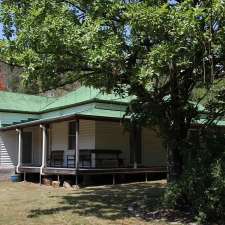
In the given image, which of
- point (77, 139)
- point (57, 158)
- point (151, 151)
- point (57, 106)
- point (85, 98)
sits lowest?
point (57, 158)

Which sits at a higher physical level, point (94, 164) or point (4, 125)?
point (4, 125)

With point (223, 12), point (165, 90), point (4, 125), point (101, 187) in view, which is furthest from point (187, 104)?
point (4, 125)

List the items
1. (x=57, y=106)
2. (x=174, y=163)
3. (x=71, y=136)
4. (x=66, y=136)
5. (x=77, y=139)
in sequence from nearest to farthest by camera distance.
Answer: (x=174, y=163), (x=77, y=139), (x=71, y=136), (x=66, y=136), (x=57, y=106)

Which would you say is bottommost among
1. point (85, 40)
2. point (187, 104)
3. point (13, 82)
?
point (187, 104)

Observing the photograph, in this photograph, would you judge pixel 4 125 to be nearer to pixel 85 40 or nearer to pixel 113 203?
pixel 113 203

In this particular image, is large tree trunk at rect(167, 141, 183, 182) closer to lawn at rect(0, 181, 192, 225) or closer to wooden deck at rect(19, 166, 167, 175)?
lawn at rect(0, 181, 192, 225)

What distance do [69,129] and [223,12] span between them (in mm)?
16633

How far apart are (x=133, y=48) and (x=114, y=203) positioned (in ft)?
19.1

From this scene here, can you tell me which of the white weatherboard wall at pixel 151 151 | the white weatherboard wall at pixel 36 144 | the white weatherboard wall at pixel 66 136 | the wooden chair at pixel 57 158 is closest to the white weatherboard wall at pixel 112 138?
the white weatherboard wall at pixel 66 136

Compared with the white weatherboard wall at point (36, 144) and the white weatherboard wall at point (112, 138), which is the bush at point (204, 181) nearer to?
the white weatherboard wall at point (112, 138)

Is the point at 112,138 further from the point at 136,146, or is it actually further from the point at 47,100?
the point at 47,100

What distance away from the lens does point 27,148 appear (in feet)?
96.7

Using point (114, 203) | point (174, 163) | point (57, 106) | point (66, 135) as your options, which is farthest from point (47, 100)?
point (174, 163)

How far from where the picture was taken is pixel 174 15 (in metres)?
10.5
